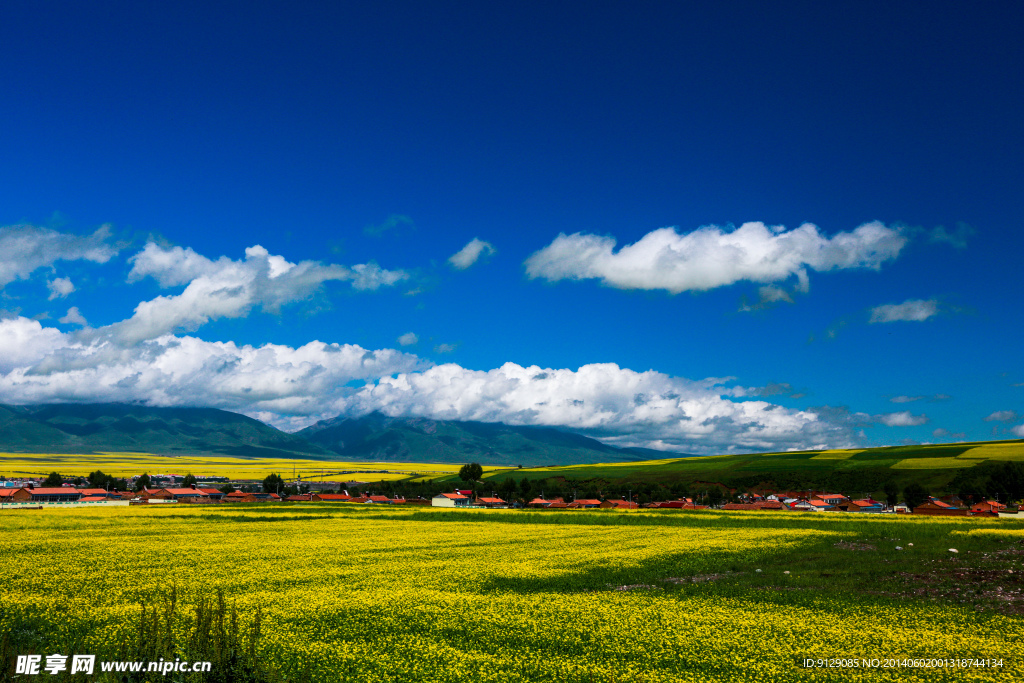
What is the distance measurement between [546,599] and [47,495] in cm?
17518

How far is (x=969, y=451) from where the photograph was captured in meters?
191

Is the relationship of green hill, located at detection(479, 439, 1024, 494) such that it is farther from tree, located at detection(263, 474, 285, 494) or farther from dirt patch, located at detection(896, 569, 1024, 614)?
dirt patch, located at detection(896, 569, 1024, 614)

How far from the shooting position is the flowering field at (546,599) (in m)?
15.6

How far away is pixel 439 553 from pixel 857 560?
82.7 ft

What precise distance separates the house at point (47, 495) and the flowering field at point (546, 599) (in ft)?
367

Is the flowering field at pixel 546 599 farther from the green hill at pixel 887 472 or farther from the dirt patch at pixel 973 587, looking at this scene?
the green hill at pixel 887 472

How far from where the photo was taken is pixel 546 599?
23156 millimetres

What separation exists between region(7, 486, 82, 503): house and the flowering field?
367ft

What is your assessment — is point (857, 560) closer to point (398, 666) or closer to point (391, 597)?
point (391, 597)

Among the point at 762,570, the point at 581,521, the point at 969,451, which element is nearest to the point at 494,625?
the point at 762,570

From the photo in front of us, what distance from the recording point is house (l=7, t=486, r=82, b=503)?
13410cm

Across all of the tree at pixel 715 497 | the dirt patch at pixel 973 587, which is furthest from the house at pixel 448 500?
the dirt patch at pixel 973 587

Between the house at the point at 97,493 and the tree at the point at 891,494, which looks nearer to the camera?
the tree at the point at 891,494

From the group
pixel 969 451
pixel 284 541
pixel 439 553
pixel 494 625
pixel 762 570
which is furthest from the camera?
pixel 969 451
